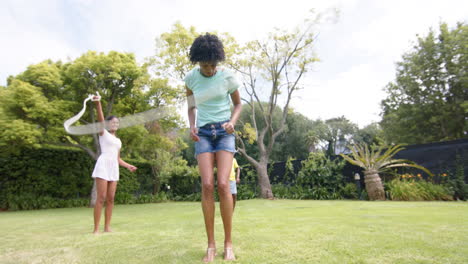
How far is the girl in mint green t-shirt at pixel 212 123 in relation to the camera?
2084mm

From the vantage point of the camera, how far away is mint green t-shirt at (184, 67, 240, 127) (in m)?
2.19

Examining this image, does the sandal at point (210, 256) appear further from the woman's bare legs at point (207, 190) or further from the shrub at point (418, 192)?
the shrub at point (418, 192)

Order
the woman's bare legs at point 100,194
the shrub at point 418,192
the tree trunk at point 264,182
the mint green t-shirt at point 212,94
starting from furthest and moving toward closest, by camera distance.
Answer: the tree trunk at point 264,182 → the shrub at point 418,192 → the woman's bare legs at point 100,194 → the mint green t-shirt at point 212,94

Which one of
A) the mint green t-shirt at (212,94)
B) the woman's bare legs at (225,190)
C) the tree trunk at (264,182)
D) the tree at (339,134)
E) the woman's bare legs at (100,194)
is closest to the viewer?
the woman's bare legs at (225,190)

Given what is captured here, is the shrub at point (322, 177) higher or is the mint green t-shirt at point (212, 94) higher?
the mint green t-shirt at point (212, 94)

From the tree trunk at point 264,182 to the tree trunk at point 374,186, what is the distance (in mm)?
3964

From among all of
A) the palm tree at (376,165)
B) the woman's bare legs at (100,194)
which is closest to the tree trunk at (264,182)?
the palm tree at (376,165)

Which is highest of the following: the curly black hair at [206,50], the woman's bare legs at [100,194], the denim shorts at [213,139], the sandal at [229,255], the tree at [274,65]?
the tree at [274,65]

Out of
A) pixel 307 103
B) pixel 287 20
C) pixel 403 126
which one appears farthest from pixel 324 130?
pixel 287 20

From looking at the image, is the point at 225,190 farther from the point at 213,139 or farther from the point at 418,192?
the point at 418,192

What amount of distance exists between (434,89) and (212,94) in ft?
66.3

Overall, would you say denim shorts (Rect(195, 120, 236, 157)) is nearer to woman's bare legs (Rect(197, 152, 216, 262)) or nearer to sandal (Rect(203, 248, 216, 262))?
woman's bare legs (Rect(197, 152, 216, 262))

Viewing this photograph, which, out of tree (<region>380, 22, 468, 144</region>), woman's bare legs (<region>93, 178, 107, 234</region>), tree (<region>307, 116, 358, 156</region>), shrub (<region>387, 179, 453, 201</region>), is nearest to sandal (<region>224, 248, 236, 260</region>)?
woman's bare legs (<region>93, 178, 107, 234</region>)

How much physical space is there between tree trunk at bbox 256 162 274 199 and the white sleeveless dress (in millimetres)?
8951
